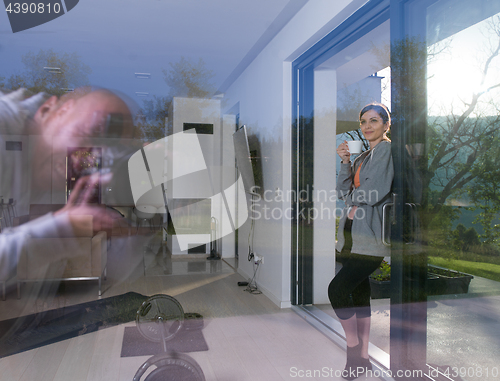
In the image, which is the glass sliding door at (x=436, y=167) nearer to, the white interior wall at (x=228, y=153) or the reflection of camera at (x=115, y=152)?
the white interior wall at (x=228, y=153)

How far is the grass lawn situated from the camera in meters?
1.19

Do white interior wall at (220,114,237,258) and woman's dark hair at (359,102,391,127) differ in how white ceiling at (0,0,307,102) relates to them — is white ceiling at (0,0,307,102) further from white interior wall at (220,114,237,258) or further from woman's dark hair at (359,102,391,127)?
woman's dark hair at (359,102,391,127)

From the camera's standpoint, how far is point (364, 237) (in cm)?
181

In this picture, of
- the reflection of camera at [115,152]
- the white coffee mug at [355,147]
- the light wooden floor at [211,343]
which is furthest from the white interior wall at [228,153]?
the white coffee mug at [355,147]

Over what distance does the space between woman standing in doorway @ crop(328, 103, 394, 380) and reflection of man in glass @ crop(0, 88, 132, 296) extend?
4.94ft

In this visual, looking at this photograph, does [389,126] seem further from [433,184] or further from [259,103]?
[259,103]

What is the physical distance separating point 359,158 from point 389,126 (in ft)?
0.69

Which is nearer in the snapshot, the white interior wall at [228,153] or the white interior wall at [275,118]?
the white interior wall at [275,118]

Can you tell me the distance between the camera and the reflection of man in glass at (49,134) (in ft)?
7.45

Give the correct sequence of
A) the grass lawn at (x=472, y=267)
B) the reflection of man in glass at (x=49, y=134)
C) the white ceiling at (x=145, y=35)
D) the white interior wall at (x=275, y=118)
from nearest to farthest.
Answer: the grass lawn at (x=472, y=267)
the white ceiling at (x=145, y=35)
the reflection of man in glass at (x=49, y=134)
the white interior wall at (x=275, y=118)

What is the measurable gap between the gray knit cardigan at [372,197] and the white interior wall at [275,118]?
98 cm

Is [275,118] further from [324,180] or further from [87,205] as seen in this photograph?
[87,205]

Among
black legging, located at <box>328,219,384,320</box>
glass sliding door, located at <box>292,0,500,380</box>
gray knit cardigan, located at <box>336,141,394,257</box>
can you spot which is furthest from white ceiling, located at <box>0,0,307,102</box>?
black legging, located at <box>328,219,384,320</box>

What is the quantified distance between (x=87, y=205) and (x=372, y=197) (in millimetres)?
1818
